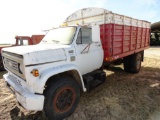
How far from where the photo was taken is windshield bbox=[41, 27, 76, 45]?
402cm

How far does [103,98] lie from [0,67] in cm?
686

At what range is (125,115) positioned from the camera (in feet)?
12.2


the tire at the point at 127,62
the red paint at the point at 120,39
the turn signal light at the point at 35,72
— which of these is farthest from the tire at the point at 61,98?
the tire at the point at 127,62

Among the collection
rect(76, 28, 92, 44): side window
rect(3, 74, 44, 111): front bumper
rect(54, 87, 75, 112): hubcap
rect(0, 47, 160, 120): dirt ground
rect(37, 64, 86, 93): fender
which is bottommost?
rect(0, 47, 160, 120): dirt ground

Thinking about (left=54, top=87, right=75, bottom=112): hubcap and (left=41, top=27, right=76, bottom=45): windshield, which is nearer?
(left=54, top=87, right=75, bottom=112): hubcap

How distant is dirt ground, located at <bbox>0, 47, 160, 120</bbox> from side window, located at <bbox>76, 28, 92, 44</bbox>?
1785 millimetres

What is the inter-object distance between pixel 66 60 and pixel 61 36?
100 centimetres

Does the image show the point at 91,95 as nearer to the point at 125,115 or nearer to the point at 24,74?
the point at 125,115

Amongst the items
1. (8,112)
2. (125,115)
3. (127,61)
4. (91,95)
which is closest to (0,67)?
(8,112)

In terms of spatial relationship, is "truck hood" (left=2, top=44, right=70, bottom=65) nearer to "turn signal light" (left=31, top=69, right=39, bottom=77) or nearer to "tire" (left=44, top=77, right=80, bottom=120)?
"turn signal light" (left=31, top=69, right=39, bottom=77)

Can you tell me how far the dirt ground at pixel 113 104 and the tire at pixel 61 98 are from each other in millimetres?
271

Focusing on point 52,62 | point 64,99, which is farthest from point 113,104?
point 52,62

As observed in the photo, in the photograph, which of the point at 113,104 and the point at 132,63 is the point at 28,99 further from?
the point at 132,63

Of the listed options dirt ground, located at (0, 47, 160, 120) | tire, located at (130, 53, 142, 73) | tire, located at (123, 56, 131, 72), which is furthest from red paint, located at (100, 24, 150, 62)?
dirt ground, located at (0, 47, 160, 120)
